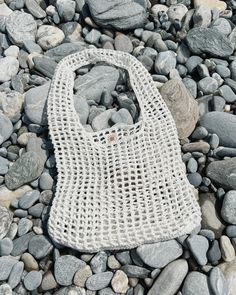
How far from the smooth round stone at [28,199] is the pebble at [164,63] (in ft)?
2.76

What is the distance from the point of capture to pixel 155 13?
2.65m

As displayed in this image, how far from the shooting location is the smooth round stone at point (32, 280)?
1.78 metres

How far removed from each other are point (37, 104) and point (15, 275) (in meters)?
0.79

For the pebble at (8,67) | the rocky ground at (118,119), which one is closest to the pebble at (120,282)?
the rocky ground at (118,119)

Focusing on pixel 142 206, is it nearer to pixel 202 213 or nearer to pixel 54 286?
pixel 202 213

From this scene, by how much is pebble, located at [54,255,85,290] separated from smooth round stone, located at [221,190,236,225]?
1.83 ft

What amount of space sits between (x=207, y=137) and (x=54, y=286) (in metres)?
0.89

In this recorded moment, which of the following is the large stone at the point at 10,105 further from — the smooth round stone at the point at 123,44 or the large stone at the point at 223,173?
the large stone at the point at 223,173

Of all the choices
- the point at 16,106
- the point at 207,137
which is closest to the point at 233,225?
the point at 207,137

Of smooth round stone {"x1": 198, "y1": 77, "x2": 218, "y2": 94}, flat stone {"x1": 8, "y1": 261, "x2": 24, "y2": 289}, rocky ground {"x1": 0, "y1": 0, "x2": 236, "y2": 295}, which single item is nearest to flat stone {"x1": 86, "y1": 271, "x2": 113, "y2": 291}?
rocky ground {"x1": 0, "y1": 0, "x2": 236, "y2": 295}

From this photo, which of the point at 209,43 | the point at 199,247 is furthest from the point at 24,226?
the point at 209,43

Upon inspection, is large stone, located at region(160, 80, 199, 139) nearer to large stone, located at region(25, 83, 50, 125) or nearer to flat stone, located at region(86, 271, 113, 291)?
large stone, located at region(25, 83, 50, 125)

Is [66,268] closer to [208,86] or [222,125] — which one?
[222,125]

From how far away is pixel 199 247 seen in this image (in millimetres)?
1785
